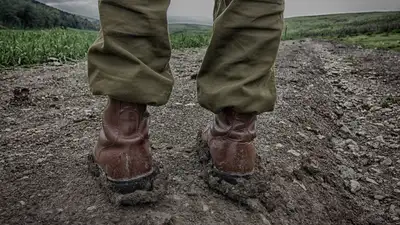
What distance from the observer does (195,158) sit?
1.46m

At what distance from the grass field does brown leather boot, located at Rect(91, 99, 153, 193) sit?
2551 mm

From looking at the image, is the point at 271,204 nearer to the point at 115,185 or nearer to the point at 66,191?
the point at 115,185

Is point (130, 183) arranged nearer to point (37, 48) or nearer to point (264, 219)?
point (264, 219)

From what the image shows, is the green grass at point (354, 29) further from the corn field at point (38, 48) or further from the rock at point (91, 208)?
the rock at point (91, 208)

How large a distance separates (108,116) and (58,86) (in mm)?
1714

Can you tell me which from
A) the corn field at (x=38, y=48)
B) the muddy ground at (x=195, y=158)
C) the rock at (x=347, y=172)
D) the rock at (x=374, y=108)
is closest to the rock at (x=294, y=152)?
the muddy ground at (x=195, y=158)

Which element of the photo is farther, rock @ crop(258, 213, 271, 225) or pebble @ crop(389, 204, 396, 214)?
pebble @ crop(389, 204, 396, 214)

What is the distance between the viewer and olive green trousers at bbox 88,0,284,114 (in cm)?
104

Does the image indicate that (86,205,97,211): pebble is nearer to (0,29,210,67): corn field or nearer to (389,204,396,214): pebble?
(389,204,396,214): pebble

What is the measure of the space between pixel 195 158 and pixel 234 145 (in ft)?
0.86

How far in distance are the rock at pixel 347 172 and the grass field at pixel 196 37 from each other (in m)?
2.63

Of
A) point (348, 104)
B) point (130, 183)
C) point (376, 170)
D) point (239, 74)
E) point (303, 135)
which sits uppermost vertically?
point (239, 74)

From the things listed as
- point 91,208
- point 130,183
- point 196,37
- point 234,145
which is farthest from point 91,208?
point 196,37

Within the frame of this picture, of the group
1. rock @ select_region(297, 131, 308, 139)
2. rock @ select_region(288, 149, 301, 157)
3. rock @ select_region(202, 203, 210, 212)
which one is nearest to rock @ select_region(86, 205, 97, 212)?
rock @ select_region(202, 203, 210, 212)
